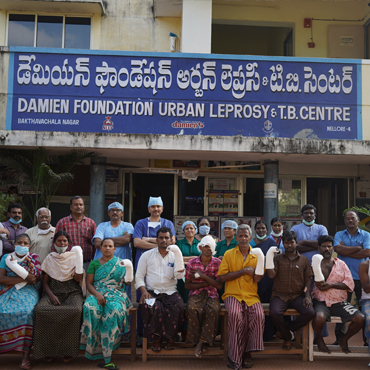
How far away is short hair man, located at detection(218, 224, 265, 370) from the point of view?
15.1 ft

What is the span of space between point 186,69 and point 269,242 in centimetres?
409

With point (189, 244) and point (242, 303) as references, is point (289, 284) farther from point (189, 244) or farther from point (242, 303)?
point (189, 244)

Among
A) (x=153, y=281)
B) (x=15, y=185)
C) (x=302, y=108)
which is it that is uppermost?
(x=302, y=108)

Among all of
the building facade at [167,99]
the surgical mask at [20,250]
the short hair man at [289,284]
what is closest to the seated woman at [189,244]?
the short hair man at [289,284]

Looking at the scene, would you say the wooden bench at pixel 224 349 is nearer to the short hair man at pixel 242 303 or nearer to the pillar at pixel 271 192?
the short hair man at pixel 242 303

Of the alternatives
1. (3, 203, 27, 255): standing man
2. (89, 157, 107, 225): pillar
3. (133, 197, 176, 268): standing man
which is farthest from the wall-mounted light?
(3, 203, 27, 255): standing man

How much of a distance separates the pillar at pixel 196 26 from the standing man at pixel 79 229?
14.8 feet

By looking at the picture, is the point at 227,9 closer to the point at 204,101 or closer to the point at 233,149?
the point at 204,101

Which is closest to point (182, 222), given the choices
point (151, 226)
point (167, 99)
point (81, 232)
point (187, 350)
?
point (167, 99)

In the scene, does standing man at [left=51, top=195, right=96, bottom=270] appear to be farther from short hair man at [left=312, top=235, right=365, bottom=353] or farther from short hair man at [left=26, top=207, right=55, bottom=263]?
short hair man at [left=312, top=235, right=365, bottom=353]

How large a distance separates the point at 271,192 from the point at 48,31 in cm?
599

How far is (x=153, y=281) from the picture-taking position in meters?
5.03

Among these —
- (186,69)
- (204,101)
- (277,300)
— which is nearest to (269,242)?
(277,300)

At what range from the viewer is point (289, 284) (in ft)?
16.2
